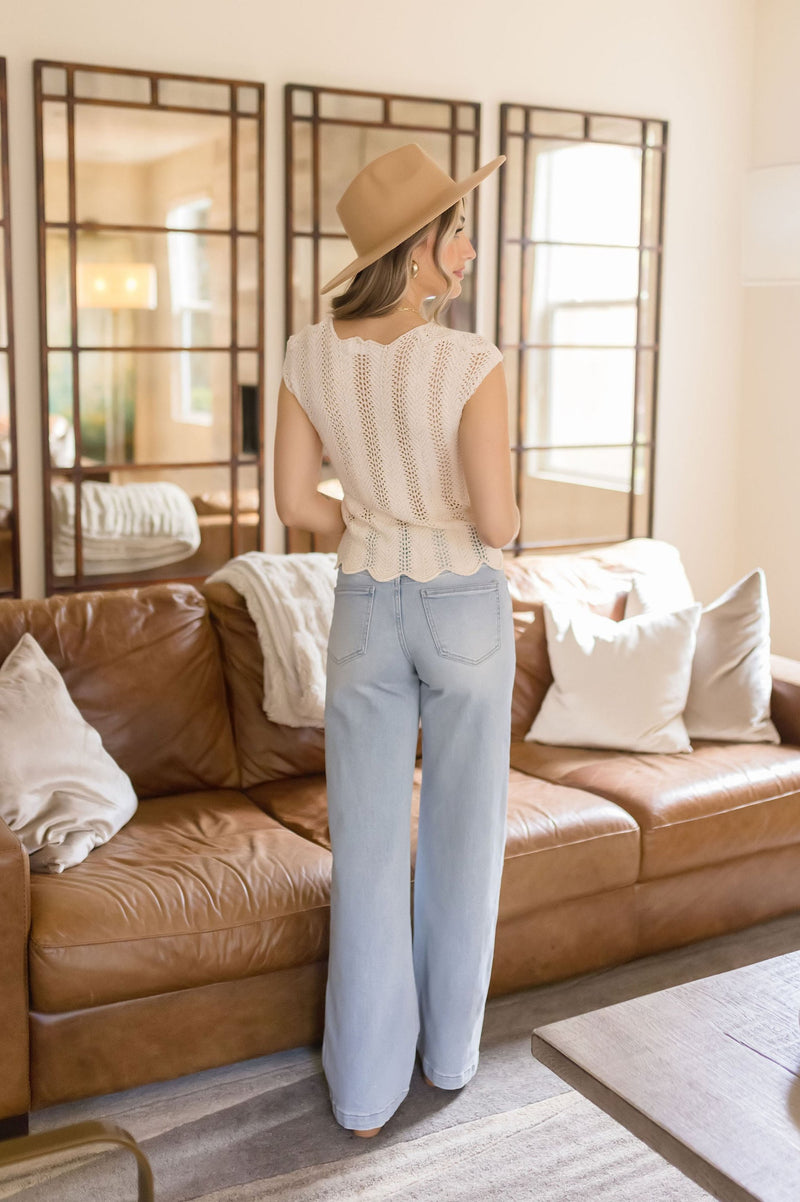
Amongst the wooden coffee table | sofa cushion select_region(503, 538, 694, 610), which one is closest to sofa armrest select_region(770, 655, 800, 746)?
sofa cushion select_region(503, 538, 694, 610)

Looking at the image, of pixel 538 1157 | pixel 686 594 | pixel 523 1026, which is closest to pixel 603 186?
pixel 686 594

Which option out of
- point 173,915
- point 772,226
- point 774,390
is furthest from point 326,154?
point 173,915

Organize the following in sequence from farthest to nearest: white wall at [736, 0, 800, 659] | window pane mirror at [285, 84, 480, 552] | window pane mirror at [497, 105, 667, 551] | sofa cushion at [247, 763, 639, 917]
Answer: white wall at [736, 0, 800, 659], window pane mirror at [497, 105, 667, 551], window pane mirror at [285, 84, 480, 552], sofa cushion at [247, 763, 639, 917]

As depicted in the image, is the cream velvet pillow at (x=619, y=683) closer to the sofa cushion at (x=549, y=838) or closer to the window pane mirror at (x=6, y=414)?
the sofa cushion at (x=549, y=838)

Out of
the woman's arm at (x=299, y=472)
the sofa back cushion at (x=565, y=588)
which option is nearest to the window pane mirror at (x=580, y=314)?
the sofa back cushion at (x=565, y=588)

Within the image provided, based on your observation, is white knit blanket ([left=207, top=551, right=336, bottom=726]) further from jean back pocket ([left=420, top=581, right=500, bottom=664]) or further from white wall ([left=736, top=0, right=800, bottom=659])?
white wall ([left=736, top=0, right=800, bottom=659])

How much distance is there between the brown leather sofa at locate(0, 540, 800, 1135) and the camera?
7.16ft

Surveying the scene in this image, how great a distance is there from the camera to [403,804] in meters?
2.16

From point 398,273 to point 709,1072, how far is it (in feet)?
4.22

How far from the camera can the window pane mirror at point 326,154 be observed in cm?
370

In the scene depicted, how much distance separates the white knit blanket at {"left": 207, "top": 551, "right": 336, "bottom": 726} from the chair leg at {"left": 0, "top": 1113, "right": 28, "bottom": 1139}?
104cm

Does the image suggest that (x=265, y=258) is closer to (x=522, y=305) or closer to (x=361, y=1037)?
(x=522, y=305)

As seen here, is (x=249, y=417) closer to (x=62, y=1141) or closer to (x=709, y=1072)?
(x=709, y=1072)

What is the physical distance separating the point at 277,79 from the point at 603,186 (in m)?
1.21
